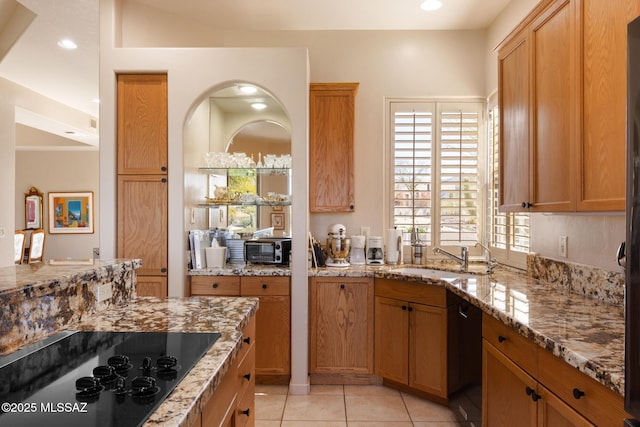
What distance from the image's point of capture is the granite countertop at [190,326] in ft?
2.76

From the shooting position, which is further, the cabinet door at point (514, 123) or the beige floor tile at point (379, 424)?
the beige floor tile at point (379, 424)

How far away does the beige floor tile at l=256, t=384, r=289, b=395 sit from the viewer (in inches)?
120

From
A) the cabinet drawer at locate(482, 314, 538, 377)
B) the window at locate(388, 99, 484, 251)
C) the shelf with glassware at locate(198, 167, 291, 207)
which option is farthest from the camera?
the window at locate(388, 99, 484, 251)

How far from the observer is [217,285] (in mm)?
3070

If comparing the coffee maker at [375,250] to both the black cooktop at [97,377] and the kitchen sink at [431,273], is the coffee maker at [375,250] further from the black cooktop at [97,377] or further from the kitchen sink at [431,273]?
the black cooktop at [97,377]

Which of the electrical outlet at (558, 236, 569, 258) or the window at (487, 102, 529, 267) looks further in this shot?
the window at (487, 102, 529, 267)

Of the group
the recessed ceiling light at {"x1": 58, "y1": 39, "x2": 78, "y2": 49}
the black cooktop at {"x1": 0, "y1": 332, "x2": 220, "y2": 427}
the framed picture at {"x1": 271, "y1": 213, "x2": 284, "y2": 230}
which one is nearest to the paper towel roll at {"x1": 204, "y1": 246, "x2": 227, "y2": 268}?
the framed picture at {"x1": 271, "y1": 213, "x2": 284, "y2": 230}

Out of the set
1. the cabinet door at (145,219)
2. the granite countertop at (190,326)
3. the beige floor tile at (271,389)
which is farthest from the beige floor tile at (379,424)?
the cabinet door at (145,219)

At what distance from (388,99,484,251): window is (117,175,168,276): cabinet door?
77.0 inches

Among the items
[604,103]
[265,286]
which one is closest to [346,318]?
[265,286]

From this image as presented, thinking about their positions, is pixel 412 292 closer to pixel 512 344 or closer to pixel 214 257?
pixel 512 344

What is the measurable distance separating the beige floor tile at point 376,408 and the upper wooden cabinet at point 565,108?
5.06 ft

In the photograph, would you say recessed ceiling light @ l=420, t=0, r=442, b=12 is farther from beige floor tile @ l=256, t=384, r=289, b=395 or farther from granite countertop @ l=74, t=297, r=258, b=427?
beige floor tile @ l=256, t=384, r=289, b=395

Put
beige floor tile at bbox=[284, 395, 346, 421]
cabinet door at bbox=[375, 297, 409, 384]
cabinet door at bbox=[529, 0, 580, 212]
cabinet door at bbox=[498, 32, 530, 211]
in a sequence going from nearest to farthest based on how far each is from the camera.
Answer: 1. cabinet door at bbox=[529, 0, 580, 212]
2. cabinet door at bbox=[498, 32, 530, 211]
3. beige floor tile at bbox=[284, 395, 346, 421]
4. cabinet door at bbox=[375, 297, 409, 384]
